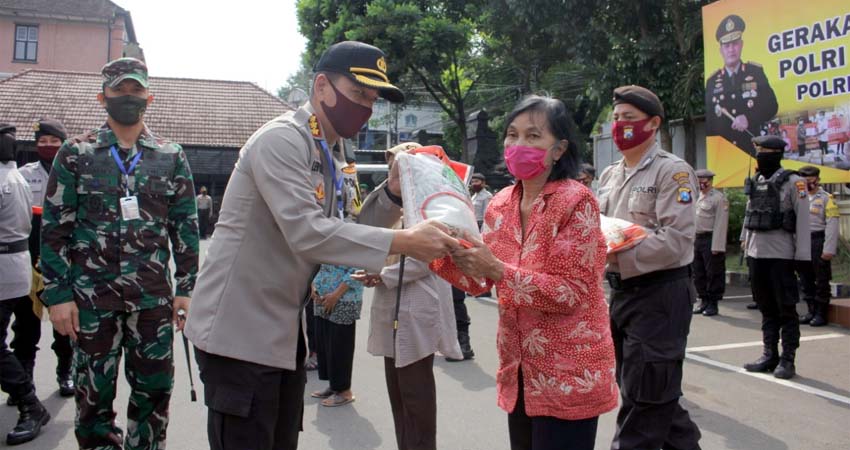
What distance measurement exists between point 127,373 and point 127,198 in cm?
85

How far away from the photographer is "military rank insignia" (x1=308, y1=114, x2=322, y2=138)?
239cm

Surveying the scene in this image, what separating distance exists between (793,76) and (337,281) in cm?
942

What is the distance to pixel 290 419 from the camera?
255cm

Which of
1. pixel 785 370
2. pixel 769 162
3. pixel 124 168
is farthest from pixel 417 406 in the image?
pixel 769 162

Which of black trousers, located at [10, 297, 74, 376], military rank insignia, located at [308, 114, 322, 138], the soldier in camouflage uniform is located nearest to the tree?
black trousers, located at [10, 297, 74, 376]

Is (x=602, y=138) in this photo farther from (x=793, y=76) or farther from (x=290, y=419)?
(x=290, y=419)

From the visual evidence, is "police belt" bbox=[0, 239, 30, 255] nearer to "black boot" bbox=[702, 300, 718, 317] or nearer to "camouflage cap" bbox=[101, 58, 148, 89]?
"camouflage cap" bbox=[101, 58, 148, 89]

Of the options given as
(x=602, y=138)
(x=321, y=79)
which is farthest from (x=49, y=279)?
(x=602, y=138)

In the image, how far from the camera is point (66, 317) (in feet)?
10.0

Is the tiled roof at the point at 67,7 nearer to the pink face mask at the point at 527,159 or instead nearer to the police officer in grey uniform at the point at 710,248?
the police officer in grey uniform at the point at 710,248

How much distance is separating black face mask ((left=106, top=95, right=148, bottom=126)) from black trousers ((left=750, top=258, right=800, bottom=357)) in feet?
16.9

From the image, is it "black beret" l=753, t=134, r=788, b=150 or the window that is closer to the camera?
"black beret" l=753, t=134, r=788, b=150

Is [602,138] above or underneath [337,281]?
above

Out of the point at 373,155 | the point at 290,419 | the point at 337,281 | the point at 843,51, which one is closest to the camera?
the point at 290,419
